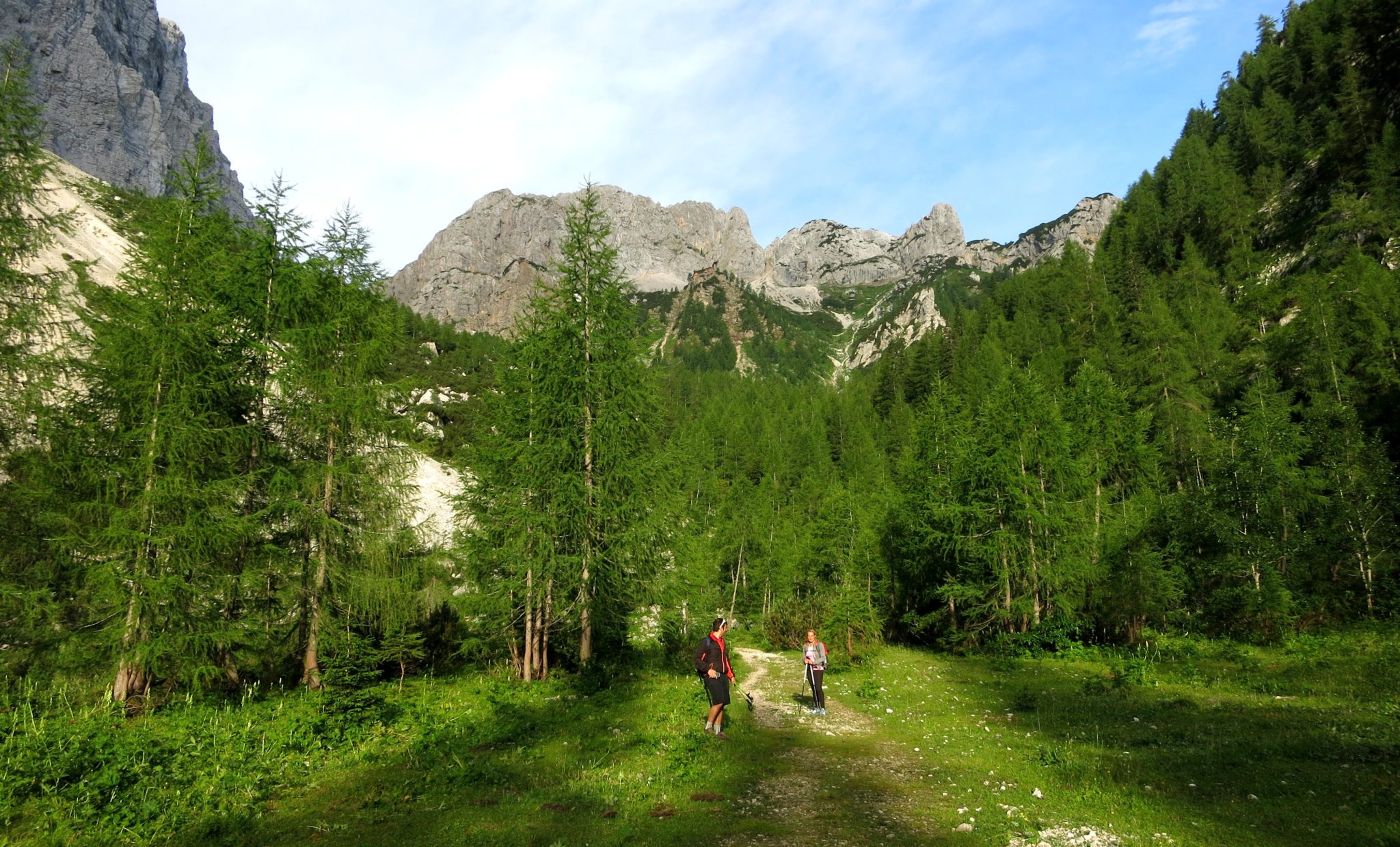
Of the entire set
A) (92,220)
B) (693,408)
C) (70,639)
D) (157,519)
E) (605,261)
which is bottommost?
(70,639)

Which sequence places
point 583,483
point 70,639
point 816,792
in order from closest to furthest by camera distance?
point 816,792
point 70,639
point 583,483

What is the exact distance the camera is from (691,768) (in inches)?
390

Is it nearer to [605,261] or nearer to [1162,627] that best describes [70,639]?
[605,261]

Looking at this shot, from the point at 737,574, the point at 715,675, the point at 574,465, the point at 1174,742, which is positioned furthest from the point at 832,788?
the point at 737,574

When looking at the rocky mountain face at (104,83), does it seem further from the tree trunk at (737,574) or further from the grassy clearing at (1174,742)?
the grassy clearing at (1174,742)

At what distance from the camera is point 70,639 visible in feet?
40.4

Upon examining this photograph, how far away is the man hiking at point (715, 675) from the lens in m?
12.1

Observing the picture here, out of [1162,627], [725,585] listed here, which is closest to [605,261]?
[1162,627]

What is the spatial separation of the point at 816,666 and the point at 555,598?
26.8ft

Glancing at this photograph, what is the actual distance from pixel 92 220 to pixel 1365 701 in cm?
8535

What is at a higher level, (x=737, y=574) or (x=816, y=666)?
(x=816, y=666)

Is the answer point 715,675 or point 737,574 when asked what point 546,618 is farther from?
point 737,574

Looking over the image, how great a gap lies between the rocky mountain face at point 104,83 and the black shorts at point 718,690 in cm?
17484

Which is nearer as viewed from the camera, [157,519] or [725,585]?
[157,519]
